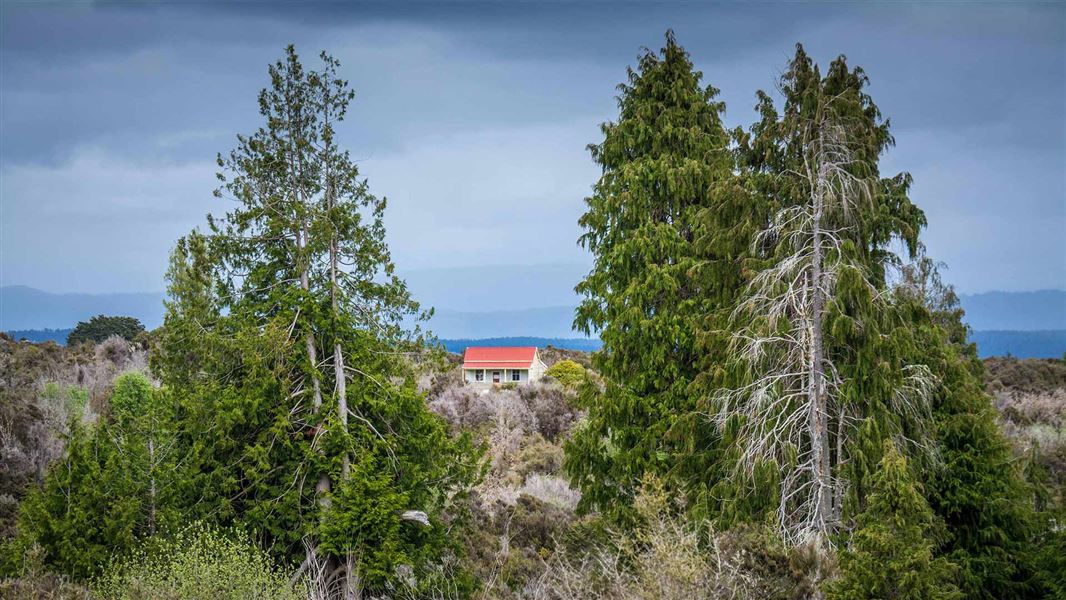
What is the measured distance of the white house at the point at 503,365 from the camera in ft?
146

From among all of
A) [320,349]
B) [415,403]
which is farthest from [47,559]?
[415,403]

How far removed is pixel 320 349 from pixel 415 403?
5.39 ft

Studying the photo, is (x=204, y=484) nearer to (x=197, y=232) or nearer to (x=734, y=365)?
(x=197, y=232)

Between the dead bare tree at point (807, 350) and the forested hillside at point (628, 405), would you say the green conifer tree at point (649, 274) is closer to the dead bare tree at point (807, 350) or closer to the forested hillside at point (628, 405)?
the forested hillside at point (628, 405)

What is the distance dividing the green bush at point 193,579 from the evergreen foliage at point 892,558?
229 inches

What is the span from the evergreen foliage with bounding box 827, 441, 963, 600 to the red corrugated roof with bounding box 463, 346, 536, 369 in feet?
120

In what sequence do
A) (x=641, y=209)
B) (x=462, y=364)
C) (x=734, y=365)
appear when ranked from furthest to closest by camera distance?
(x=462, y=364) → (x=641, y=209) → (x=734, y=365)

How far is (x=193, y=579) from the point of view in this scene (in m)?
7.52

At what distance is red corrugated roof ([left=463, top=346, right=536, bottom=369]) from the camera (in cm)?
4453

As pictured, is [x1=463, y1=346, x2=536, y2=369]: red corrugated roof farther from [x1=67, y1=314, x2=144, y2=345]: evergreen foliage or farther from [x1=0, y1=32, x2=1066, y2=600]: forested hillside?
[x1=0, y1=32, x2=1066, y2=600]: forested hillside

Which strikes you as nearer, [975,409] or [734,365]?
[734,365]

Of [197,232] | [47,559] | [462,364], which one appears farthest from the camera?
[462,364]

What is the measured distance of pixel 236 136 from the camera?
10891 mm

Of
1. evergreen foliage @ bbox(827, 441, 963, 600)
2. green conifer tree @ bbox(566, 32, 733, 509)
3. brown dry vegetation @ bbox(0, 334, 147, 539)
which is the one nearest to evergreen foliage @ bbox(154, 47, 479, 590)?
brown dry vegetation @ bbox(0, 334, 147, 539)
